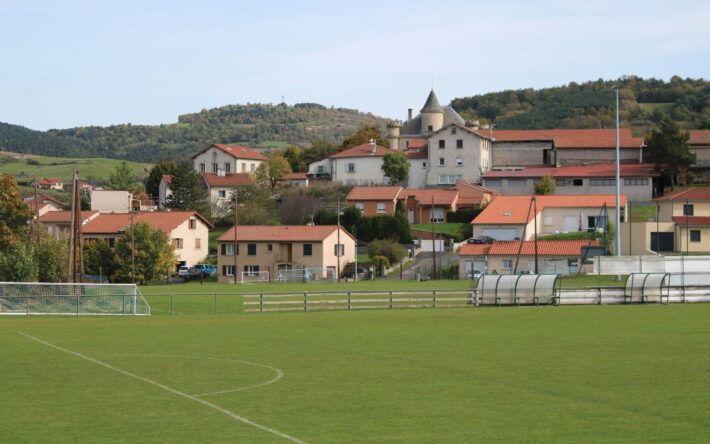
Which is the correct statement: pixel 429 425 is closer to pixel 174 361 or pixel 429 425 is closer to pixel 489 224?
pixel 174 361

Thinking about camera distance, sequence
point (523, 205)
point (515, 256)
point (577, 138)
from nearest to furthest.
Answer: point (515, 256)
point (523, 205)
point (577, 138)

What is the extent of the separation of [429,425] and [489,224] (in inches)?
2841

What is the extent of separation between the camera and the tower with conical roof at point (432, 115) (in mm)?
138000

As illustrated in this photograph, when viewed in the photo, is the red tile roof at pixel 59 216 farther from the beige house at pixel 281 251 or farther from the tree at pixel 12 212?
the tree at pixel 12 212

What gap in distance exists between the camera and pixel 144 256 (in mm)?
78812

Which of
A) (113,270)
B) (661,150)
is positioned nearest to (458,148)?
(661,150)

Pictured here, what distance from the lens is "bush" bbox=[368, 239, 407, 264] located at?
84.2m

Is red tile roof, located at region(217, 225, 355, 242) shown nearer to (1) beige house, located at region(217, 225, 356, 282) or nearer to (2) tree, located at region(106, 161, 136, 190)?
(1) beige house, located at region(217, 225, 356, 282)

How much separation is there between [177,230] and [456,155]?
34210 mm

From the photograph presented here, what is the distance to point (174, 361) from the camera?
23969 millimetres

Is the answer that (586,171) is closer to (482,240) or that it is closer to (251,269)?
(482,240)

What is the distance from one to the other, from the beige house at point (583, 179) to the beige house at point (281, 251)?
83.0 feet

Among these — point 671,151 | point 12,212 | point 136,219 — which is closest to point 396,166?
point 671,151

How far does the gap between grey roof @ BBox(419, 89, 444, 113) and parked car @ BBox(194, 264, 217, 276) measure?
5642 centimetres
